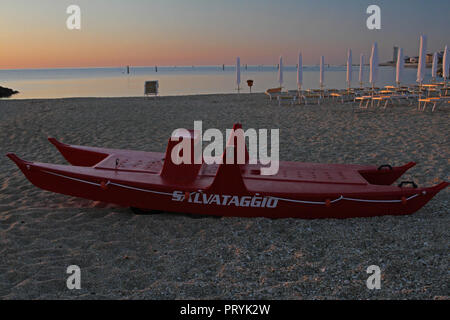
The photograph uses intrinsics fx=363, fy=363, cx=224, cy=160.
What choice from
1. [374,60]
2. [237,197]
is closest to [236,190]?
[237,197]

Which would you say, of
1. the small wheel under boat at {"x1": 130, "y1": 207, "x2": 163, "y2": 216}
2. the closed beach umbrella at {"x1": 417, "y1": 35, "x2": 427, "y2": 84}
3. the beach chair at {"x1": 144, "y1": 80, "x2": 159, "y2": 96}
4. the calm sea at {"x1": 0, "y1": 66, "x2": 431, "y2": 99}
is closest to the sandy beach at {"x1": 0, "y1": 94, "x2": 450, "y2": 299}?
the small wheel under boat at {"x1": 130, "y1": 207, "x2": 163, "y2": 216}

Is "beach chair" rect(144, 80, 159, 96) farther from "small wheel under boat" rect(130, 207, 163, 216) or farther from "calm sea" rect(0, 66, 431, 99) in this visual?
"small wheel under boat" rect(130, 207, 163, 216)

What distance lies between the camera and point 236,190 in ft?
11.8

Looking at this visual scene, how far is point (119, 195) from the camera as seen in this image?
12.6 feet

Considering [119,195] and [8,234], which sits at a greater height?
[119,195]

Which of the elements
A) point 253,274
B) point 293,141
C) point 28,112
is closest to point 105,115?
point 28,112

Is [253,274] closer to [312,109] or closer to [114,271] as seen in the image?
[114,271]

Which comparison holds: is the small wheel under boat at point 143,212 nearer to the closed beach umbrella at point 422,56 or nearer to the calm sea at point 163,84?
the closed beach umbrella at point 422,56

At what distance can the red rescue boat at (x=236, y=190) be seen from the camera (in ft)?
11.6

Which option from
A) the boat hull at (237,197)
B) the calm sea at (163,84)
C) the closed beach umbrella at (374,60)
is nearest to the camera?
the boat hull at (237,197)

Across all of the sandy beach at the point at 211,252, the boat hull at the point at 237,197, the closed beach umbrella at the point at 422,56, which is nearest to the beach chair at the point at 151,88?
the closed beach umbrella at the point at 422,56

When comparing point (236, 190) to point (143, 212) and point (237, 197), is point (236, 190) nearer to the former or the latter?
point (237, 197)
